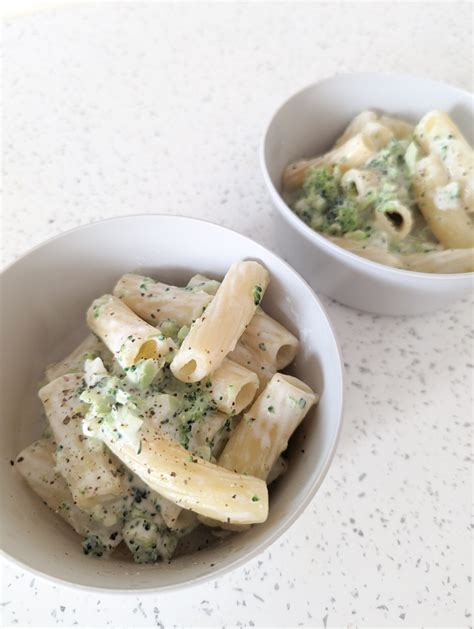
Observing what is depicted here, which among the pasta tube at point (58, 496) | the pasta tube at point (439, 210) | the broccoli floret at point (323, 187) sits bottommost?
the pasta tube at point (58, 496)

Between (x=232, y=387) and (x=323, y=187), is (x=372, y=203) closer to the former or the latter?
(x=323, y=187)

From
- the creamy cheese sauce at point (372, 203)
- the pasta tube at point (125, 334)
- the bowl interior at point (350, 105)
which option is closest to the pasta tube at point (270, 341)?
the pasta tube at point (125, 334)

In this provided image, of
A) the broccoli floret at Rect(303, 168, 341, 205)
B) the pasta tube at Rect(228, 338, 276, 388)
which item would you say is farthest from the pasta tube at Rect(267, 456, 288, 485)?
the broccoli floret at Rect(303, 168, 341, 205)

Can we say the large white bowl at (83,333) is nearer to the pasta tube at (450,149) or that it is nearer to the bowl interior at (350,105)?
the bowl interior at (350,105)

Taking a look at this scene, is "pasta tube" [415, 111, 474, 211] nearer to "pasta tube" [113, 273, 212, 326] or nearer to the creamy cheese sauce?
the creamy cheese sauce

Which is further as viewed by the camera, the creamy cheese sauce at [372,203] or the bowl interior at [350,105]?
the bowl interior at [350,105]

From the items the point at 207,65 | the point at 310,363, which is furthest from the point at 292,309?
the point at 207,65

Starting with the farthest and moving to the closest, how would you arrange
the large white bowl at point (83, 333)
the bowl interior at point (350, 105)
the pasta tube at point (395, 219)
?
the bowl interior at point (350, 105) < the pasta tube at point (395, 219) < the large white bowl at point (83, 333)

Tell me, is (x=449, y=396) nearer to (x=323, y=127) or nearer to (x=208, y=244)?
(x=208, y=244)
